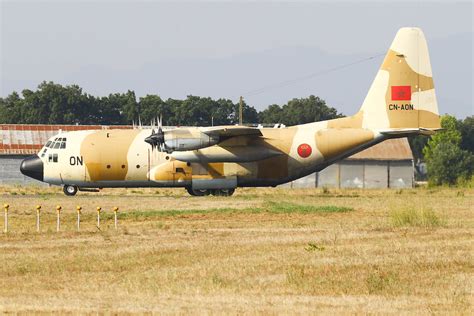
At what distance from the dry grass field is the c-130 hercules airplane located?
10.9 m

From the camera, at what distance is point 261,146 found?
52750 millimetres

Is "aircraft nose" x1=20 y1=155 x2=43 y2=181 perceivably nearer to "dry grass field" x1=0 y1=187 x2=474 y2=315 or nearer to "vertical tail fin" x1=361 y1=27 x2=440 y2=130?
"dry grass field" x1=0 y1=187 x2=474 y2=315

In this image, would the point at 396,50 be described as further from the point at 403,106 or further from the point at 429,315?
the point at 429,315

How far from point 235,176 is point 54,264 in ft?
93.2

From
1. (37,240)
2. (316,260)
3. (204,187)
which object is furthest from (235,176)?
(316,260)

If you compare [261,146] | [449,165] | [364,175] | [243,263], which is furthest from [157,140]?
[449,165]

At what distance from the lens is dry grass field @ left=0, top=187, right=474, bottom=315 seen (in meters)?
19.8

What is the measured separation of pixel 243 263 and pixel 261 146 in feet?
91.2

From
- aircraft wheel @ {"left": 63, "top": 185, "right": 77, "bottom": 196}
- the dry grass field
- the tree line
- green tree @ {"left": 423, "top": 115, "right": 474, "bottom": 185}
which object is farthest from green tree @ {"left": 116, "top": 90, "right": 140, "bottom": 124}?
the dry grass field

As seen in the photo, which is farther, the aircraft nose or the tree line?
the tree line

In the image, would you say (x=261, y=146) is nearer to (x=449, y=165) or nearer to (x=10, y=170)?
(x=10, y=170)

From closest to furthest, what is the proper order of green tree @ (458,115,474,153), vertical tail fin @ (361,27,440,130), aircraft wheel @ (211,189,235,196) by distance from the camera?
vertical tail fin @ (361,27,440,130) < aircraft wheel @ (211,189,235,196) < green tree @ (458,115,474,153)

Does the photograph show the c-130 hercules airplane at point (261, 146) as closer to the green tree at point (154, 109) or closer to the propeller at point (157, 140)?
the propeller at point (157, 140)

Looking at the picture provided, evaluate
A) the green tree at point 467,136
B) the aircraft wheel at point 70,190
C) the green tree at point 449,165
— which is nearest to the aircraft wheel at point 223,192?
the aircraft wheel at point 70,190
